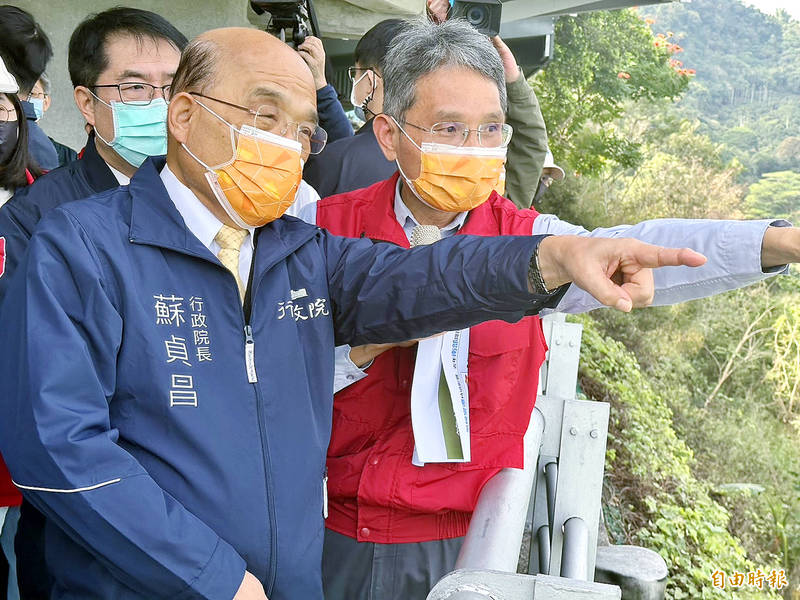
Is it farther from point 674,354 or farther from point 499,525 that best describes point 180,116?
point 674,354

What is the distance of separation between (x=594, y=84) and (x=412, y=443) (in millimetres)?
12692

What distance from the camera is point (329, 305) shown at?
1.73 m

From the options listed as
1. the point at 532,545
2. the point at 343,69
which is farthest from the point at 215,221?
the point at 343,69

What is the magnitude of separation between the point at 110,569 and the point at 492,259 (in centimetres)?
80

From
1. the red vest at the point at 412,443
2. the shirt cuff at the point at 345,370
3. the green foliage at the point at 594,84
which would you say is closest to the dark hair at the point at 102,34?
the red vest at the point at 412,443

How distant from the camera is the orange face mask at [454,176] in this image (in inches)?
83.0

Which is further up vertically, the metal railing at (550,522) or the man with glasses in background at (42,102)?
the man with glasses in background at (42,102)

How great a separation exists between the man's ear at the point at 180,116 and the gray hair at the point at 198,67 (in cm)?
3

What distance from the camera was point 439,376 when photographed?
1872 mm

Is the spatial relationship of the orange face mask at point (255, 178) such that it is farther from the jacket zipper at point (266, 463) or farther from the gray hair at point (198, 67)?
the jacket zipper at point (266, 463)

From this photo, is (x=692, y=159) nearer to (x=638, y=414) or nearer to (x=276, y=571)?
(x=638, y=414)

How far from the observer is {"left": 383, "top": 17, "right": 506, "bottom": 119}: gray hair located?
2102 mm

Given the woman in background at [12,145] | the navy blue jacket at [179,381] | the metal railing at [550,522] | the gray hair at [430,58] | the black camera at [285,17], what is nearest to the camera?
the metal railing at [550,522]

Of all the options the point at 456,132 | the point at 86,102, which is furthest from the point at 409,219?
the point at 86,102
